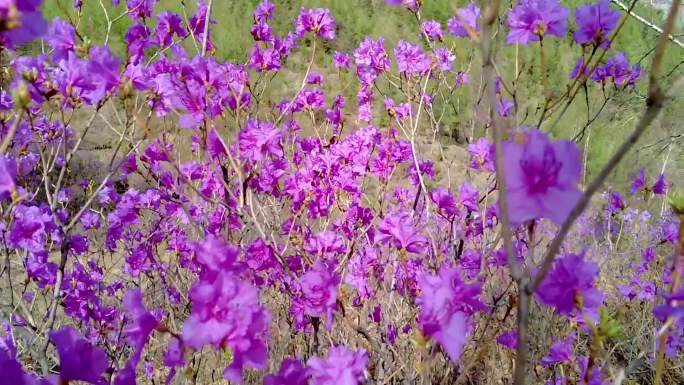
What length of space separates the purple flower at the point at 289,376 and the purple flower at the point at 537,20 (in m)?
1.11

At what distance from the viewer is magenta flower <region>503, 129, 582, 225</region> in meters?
0.69

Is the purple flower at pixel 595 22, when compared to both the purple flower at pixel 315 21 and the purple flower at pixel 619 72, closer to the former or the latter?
the purple flower at pixel 619 72

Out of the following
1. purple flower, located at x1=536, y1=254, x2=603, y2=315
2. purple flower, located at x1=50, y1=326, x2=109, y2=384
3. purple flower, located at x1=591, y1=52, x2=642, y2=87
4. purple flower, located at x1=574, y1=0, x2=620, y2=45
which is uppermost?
purple flower, located at x1=574, y1=0, x2=620, y2=45

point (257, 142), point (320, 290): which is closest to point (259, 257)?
point (257, 142)

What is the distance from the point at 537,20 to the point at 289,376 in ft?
3.91

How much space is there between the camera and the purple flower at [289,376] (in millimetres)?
959

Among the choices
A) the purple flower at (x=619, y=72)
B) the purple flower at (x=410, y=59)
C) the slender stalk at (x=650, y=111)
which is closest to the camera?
the slender stalk at (x=650, y=111)

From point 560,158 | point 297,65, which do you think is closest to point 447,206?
point 560,158

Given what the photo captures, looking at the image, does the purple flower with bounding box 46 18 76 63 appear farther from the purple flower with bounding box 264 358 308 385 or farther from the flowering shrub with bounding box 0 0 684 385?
the purple flower with bounding box 264 358 308 385

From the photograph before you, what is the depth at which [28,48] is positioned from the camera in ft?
26.5

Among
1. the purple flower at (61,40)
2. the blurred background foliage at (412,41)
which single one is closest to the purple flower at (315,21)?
the purple flower at (61,40)

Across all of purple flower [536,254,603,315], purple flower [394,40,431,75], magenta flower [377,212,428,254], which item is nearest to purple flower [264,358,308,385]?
purple flower [536,254,603,315]

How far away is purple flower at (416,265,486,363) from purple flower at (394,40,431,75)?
1.96m

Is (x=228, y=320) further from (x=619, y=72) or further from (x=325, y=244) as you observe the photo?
(x=619, y=72)
